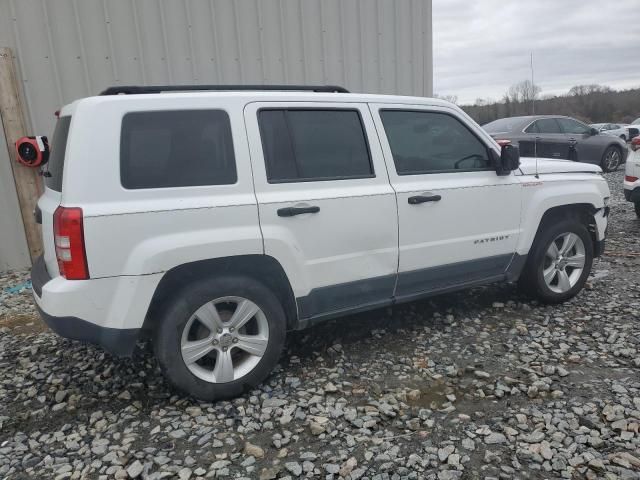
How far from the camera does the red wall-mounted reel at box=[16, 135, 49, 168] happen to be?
5571 millimetres

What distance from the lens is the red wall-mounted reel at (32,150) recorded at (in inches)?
219

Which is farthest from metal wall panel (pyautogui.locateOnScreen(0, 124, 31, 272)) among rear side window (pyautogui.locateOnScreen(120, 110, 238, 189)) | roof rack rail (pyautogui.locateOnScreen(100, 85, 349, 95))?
rear side window (pyautogui.locateOnScreen(120, 110, 238, 189))

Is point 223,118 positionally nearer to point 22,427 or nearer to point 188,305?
point 188,305

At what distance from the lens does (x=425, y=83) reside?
25.2 feet

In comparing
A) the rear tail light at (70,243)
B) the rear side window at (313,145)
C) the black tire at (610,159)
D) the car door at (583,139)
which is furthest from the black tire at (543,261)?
the black tire at (610,159)

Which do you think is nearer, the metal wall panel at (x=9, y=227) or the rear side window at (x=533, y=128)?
the metal wall panel at (x=9, y=227)

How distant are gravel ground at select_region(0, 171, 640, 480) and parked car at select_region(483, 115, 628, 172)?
810 cm

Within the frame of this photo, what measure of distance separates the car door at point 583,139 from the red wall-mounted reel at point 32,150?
11.6 metres

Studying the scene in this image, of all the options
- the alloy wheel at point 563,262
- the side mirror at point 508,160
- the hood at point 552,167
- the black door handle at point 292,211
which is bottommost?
the alloy wheel at point 563,262

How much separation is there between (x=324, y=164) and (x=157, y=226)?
118 cm

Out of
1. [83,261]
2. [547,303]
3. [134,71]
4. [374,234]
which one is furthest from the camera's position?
[134,71]

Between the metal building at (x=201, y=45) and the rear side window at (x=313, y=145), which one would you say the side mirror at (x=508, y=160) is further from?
the metal building at (x=201, y=45)

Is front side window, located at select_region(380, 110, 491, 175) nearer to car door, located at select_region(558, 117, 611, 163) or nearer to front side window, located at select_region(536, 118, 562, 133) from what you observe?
front side window, located at select_region(536, 118, 562, 133)

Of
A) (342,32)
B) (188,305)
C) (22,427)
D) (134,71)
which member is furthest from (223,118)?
(342,32)
